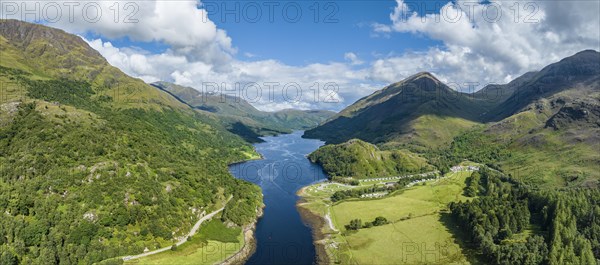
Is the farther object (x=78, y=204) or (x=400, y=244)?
(x=400, y=244)

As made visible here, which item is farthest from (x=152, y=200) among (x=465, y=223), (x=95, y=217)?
(x=465, y=223)

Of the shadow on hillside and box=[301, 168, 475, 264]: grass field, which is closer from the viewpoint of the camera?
the shadow on hillside

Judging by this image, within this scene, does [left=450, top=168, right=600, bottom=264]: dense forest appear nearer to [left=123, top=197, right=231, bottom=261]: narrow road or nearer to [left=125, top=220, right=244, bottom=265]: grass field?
[left=125, top=220, right=244, bottom=265]: grass field

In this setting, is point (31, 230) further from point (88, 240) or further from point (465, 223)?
point (465, 223)

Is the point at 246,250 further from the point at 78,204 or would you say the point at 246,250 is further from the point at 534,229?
the point at 534,229

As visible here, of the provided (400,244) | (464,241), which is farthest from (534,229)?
(400,244)

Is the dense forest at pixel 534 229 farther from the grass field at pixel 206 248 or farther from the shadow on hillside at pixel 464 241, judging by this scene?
the grass field at pixel 206 248

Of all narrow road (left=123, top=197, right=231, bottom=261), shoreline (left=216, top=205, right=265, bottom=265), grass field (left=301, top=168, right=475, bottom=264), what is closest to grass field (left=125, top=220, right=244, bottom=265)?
shoreline (left=216, top=205, right=265, bottom=265)
